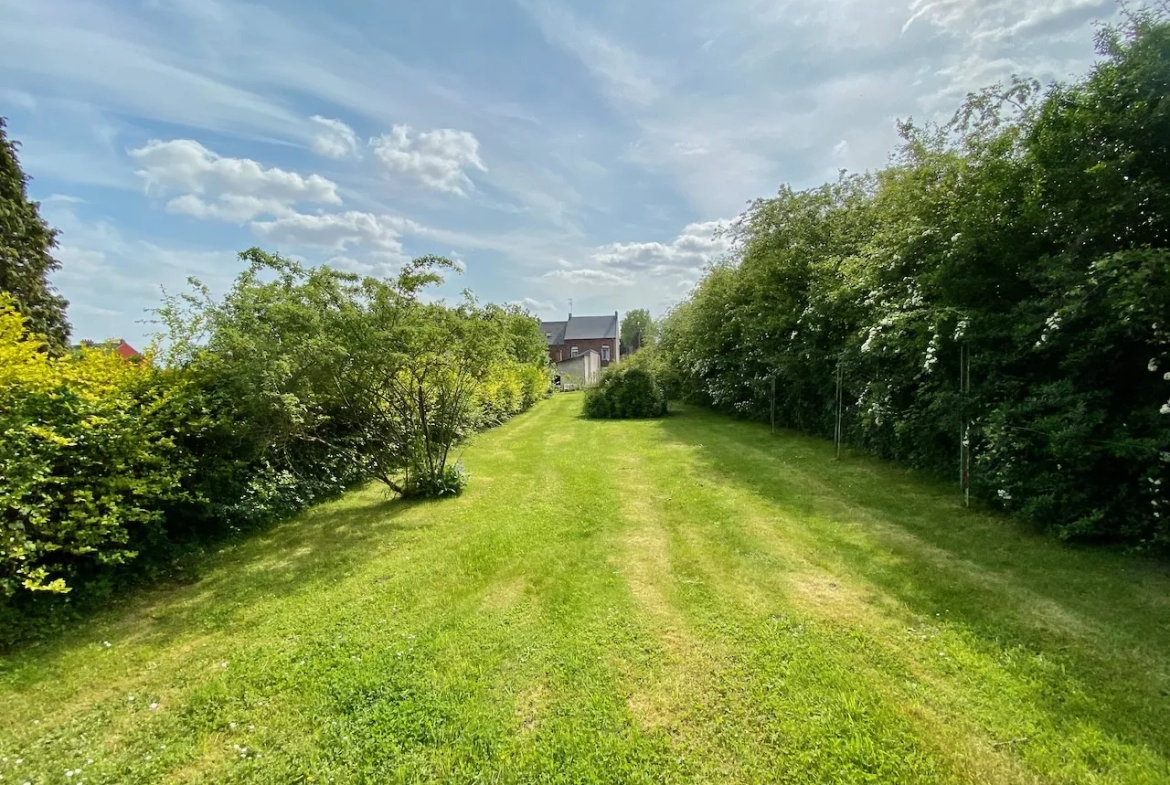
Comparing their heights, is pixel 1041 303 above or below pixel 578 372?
above

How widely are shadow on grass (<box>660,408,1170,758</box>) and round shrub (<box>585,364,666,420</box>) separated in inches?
325

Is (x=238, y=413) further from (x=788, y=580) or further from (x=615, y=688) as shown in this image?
(x=788, y=580)

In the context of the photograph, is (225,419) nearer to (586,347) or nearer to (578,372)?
(578,372)

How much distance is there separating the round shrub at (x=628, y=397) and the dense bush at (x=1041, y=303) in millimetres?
7000

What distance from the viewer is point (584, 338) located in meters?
47.0

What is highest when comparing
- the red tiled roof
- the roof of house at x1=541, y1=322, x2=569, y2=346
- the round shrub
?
the roof of house at x1=541, y1=322, x2=569, y2=346

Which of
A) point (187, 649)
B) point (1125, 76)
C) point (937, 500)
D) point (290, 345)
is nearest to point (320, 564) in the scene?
point (187, 649)

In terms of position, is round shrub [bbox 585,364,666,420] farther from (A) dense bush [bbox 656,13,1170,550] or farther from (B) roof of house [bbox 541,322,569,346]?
(B) roof of house [bbox 541,322,569,346]

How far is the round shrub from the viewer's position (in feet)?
48.5

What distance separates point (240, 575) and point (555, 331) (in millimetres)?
44622

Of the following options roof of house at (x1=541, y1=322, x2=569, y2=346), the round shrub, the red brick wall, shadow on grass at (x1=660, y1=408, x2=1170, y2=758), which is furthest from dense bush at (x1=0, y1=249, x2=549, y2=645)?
roof of house at (x1=541, y1=322, x2=569, y2=346)

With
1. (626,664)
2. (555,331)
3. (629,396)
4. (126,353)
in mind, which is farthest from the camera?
(555,331)

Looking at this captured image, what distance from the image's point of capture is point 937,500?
18.1 ft

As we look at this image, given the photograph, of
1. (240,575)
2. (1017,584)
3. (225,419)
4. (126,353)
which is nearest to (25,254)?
(126,353)
